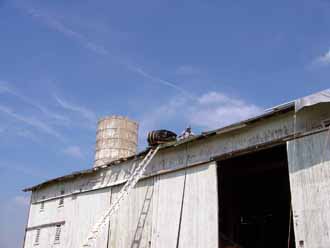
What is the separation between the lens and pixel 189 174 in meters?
19.2

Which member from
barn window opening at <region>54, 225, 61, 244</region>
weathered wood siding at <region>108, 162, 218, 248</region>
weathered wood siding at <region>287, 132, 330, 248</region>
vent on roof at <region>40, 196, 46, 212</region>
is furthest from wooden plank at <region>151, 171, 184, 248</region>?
vent on roof at <region>40, 196, 46, 212</region>

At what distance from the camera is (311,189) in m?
14.5

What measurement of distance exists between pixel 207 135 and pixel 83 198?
32.5 feet

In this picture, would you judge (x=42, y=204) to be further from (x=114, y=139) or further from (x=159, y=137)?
(x=159, y=137)

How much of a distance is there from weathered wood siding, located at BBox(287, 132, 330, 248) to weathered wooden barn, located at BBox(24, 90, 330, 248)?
0.03 m

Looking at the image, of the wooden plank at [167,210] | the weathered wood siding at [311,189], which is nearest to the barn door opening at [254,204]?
the wooden plank at [167,210]

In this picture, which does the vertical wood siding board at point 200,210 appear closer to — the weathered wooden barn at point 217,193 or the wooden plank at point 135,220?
the weathered wooden barn at point 217,193

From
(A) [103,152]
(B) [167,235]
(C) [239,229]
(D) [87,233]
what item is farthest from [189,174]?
(A) [103,152]

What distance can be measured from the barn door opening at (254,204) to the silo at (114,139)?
9.79 metres

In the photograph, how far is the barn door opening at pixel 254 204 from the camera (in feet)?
72.7

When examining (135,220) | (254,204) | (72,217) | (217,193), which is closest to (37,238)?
(72,217)

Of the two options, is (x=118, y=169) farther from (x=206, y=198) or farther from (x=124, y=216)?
(x=206, y=198)

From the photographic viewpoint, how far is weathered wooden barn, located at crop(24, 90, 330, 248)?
14.7 metres

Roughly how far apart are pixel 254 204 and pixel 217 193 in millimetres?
7066
